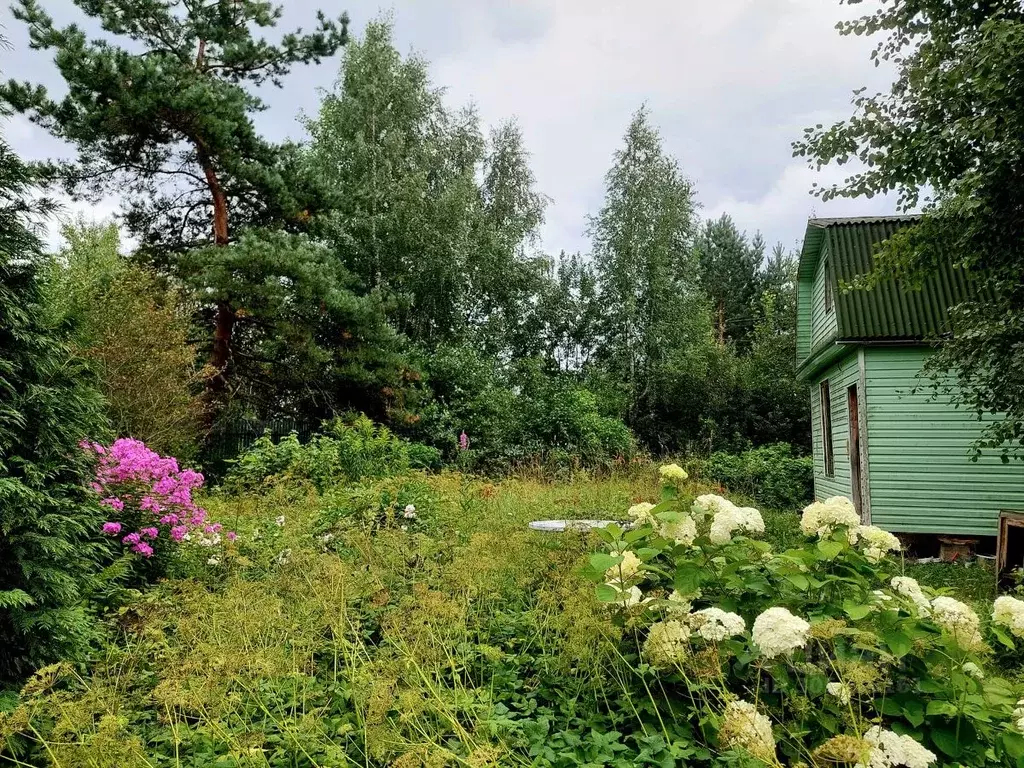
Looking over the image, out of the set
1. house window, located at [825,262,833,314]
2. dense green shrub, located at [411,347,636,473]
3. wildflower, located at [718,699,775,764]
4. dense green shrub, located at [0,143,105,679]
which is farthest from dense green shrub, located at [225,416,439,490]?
house window, located at [825,262,833,314]

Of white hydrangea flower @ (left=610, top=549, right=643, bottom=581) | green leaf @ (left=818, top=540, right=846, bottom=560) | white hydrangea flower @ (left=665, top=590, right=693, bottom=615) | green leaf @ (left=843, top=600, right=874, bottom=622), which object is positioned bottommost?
white hydrangea flower @ (left=665, top=590, right=693, bottom=615)

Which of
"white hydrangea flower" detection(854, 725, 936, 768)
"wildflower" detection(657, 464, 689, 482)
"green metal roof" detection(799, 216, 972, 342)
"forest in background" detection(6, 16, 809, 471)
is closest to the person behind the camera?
Result: "white hydrangea flower" detection(854, 725, 936, 768)

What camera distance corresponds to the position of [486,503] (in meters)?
7.14

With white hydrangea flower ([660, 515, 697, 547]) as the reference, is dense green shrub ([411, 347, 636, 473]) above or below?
above

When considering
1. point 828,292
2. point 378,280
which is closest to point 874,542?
point 828,292

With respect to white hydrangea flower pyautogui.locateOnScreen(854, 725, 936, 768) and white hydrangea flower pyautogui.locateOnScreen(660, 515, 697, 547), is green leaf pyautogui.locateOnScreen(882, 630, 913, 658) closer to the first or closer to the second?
white hydrangea flower pyautogui.locateOnScreen(854, 725, 936, 768)

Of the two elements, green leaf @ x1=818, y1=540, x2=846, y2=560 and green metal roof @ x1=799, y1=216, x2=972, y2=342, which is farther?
green metal roof @ x1=799, y1=216, x2=972, y2=342

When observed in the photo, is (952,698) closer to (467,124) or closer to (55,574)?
(55,574)

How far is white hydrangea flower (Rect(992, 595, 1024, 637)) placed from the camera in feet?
7.29

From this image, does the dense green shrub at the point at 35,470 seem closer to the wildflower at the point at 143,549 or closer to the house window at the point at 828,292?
the wildflower at the point at 143,549

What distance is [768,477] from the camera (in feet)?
45.5

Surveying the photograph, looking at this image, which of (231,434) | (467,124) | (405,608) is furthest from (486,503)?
(467,124)

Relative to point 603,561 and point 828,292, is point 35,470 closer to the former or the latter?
point 603,561

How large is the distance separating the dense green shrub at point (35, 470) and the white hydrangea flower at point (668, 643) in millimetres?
2750
